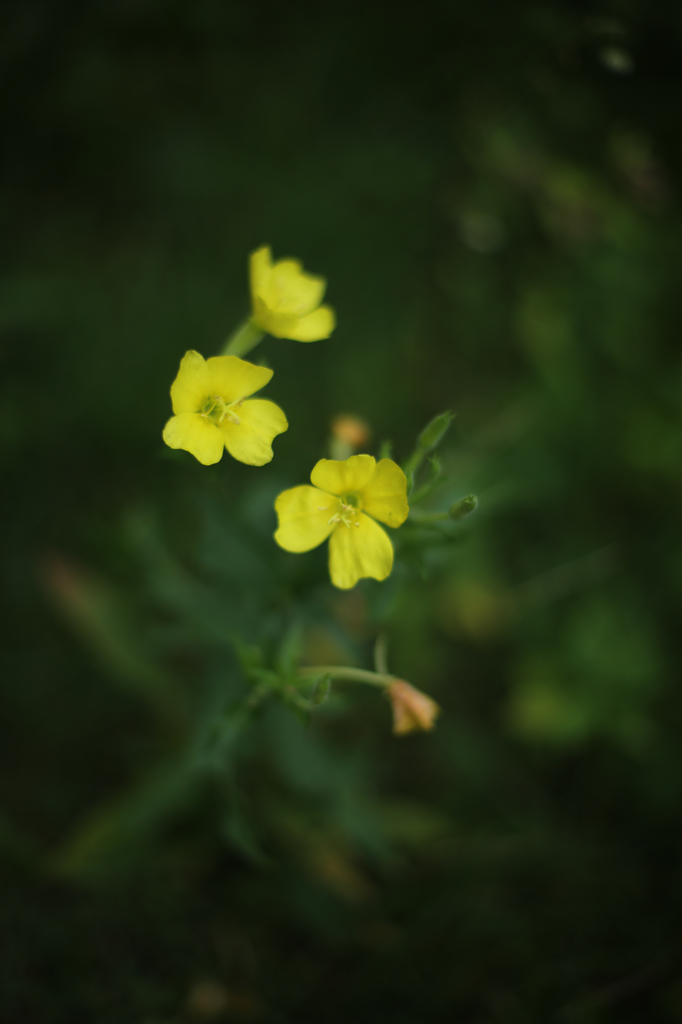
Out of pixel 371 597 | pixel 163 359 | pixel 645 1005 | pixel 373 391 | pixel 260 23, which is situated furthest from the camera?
pixel 373 391

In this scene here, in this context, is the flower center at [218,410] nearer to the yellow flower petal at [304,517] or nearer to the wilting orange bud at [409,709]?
the yellow flower petal at [304,517]

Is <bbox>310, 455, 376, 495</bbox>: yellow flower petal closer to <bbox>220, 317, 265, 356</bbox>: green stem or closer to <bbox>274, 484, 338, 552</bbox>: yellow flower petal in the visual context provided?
<bbox>274, 484, 338, 552</bbox>: yellow flower petal

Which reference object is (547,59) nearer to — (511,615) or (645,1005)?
(511,615)

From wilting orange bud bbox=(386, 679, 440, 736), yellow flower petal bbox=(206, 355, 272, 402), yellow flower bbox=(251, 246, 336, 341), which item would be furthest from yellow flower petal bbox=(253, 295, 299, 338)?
wilting orange bud bbox=(386, 679, 440, 736)

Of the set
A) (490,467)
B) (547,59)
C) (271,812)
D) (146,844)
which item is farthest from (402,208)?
(146,844)

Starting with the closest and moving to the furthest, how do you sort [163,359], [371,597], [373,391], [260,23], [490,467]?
[371,597] → [490,467] → [260,23] → [163,359] → [373,391]

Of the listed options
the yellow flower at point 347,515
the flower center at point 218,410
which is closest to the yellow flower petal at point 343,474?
the yellow flower at point 347,515
